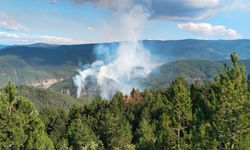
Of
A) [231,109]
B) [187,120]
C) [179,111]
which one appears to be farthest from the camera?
[187,120]

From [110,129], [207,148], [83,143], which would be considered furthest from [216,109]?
[110,129]

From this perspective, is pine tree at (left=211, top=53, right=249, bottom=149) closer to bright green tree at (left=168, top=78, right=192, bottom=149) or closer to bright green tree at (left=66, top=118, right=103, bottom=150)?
bright green tree at (left=168, top=78, right=192, bottom=149)

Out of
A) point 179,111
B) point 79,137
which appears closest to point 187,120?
point 179,111

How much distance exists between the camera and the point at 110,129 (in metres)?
84.1

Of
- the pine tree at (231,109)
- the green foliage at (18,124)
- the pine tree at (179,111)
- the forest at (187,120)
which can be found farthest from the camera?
the pine tree at (179,111)

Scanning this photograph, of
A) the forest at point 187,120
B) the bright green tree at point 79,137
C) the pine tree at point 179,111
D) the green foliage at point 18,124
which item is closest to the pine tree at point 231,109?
the forest at point 187,120

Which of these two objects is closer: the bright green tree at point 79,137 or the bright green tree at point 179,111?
the bright green tree at point 179,111

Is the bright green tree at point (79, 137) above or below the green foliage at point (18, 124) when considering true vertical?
below

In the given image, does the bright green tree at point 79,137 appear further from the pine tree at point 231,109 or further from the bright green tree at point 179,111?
the pine tree at point 231,109

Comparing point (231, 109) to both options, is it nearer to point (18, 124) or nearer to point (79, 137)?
point (18, 124)

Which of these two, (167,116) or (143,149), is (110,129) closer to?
(143,149)

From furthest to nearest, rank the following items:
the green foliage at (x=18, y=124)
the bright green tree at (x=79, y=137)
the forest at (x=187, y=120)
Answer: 1. the bright green tree at (x=79, y=137)
2. the green foliage at (x=18, y=124)
3. the forest at (x=187, y=120)

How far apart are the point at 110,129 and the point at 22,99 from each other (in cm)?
4733

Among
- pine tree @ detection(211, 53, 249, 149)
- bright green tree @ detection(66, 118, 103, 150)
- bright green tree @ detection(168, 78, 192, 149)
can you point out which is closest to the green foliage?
bright green tree @ detection(168, 78, 192, 149)
